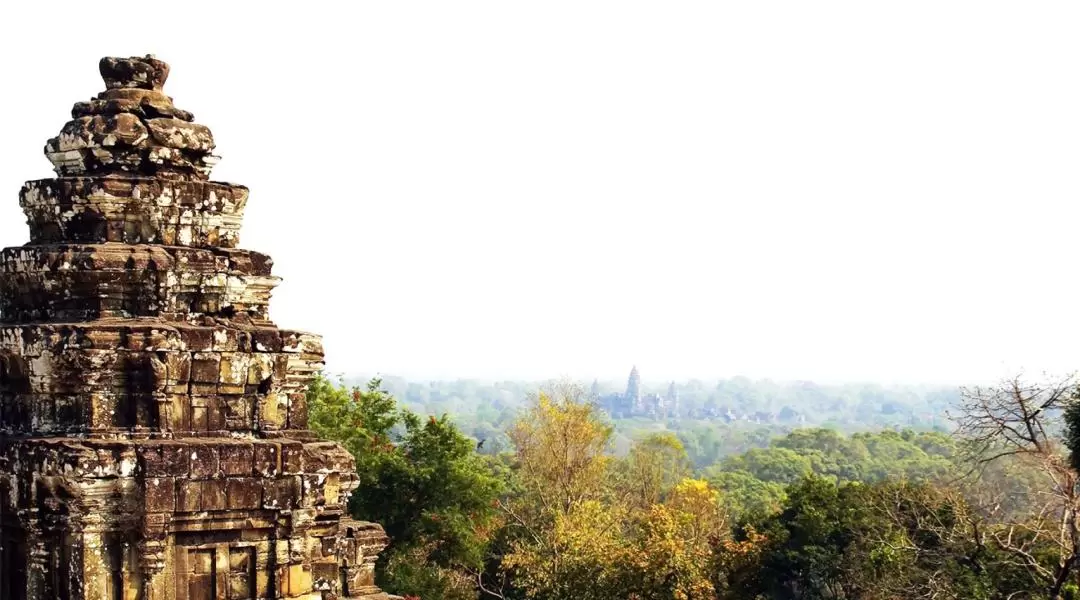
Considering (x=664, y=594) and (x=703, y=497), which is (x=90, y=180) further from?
(x=703, y=497)

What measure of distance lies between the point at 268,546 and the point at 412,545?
57.2 feet

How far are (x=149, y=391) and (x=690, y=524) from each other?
67.6ft

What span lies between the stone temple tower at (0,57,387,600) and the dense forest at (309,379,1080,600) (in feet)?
33.6

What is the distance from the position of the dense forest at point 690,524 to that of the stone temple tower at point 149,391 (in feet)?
33.6

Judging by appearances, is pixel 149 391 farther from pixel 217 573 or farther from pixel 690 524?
pixel 690 524

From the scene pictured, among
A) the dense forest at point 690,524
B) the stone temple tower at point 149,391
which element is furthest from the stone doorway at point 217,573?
the dense forest at point 690,524

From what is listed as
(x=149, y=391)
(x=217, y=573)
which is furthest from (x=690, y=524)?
(x=149, y=391)

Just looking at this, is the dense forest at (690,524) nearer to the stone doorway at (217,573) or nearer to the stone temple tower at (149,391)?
the stone temple tower at (149,391)

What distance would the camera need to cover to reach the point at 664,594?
21844 millimetres

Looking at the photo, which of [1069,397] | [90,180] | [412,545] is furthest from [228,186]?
[412,545]

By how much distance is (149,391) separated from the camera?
820cm

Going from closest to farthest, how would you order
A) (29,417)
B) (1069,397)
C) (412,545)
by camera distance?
(29,417)
(1069,397)
(412,545)

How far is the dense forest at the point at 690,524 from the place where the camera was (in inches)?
677

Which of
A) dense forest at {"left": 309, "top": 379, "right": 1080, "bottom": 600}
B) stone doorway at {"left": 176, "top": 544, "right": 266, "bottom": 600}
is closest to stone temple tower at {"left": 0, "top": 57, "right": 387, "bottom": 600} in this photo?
stone doorway at {"left": 176, "top": 544, "right": 266, "bottom": 600}
